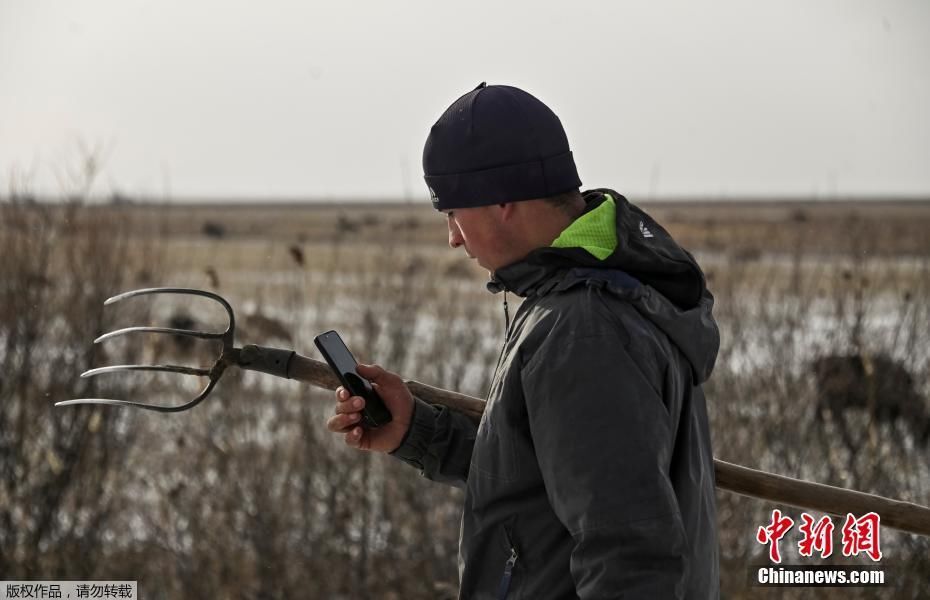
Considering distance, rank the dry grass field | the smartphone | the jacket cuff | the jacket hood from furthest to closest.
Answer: the dry grass field, the jacket cuff, the smartphone, the jacket hood

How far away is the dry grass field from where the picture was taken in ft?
19.3

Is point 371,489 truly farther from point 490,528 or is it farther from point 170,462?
point 490,528

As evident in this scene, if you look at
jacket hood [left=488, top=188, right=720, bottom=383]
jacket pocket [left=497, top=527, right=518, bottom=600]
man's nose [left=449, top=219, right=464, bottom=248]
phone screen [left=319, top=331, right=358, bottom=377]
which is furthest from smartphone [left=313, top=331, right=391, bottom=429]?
jacket pocket [left=497, top=527, right=518, bottom=600]

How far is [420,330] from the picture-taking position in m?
6.84

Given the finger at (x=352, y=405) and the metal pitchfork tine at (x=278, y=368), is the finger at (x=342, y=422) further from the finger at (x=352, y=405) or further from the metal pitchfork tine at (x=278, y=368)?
the metal pitchfork tine at (x=278, y=368)

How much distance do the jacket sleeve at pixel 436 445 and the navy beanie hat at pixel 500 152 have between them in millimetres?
613

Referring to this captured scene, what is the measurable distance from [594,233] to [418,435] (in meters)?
0.76

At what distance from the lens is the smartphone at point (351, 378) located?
2254mm

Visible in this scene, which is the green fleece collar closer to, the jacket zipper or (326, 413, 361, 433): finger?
the jacket zipper

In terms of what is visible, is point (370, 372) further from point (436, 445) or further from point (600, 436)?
point (600, 436)

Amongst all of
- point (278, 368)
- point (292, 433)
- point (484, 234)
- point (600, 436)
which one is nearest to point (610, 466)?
point (600, 436)

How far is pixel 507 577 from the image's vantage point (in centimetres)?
185

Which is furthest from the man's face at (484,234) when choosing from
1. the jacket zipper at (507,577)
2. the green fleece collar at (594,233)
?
the jacket zipper at (507,577)

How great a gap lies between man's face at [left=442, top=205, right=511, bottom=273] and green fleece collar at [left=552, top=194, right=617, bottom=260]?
131 millimetres
